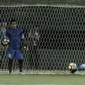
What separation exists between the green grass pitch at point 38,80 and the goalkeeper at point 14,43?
0.82 metres

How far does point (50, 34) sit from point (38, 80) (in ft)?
10.4

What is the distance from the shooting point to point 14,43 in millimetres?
12820

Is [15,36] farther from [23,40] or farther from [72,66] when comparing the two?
[72,66]

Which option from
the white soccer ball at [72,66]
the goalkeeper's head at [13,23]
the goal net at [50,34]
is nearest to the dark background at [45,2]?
the goal net at [50,34]

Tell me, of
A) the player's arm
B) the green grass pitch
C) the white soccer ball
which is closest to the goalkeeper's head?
the player's arm

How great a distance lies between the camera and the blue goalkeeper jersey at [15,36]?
501 inches

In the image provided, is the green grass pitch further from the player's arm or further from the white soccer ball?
the player's arm

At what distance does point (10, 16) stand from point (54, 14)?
52.2 inches

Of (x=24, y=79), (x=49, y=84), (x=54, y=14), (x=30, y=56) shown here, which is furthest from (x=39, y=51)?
(x=49, y=84)

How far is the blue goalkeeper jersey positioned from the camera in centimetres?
1273

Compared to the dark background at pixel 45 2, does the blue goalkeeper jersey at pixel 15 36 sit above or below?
below

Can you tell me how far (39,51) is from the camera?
13.9 meters

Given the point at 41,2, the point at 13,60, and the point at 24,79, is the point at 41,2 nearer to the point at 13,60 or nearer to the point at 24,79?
the point at 13,60

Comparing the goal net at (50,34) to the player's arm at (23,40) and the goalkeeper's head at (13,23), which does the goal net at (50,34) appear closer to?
the player's arm at (23,40)
